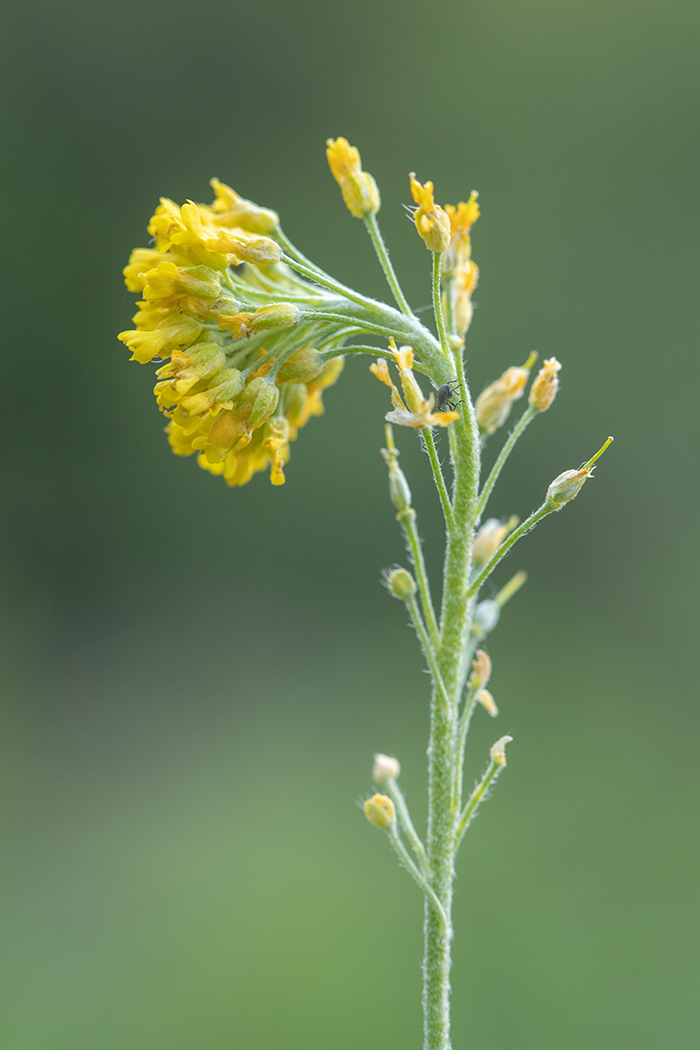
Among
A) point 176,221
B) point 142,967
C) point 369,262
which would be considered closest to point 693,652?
point 369,262

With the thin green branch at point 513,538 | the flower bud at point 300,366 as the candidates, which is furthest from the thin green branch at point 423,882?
the flower bud at point 300,366

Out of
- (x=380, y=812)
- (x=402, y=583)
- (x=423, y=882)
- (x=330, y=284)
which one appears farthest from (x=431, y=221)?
(x=423, y=882)

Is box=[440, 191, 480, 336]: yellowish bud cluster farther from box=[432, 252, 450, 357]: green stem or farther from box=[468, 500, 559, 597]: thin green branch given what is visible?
box=[468, 500, 559, 597]: thin green branch

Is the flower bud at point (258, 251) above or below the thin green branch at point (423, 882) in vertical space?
above

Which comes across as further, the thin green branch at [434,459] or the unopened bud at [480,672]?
the unopened bud at [480,672]

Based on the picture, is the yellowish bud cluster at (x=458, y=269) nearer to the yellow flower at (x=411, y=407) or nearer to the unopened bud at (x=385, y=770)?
the yellow flower at (x=411, y=407)

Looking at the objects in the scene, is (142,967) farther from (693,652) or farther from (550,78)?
(550,78)

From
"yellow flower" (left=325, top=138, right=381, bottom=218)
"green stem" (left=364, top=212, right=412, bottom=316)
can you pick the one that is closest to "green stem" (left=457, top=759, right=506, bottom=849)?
"green stem" (left=364, top=212, right=412, bottom=316)

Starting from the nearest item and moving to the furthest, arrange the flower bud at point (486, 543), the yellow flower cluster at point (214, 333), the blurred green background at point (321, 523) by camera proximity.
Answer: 1. the yellow flower cluster at point (214, 333)
2. the flower bud at point (486, 543)
3. the blurred green background at point (321, 523)

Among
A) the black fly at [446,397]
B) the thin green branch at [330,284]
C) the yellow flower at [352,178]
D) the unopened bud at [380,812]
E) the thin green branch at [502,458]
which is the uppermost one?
the yellow flower at [352,178]
